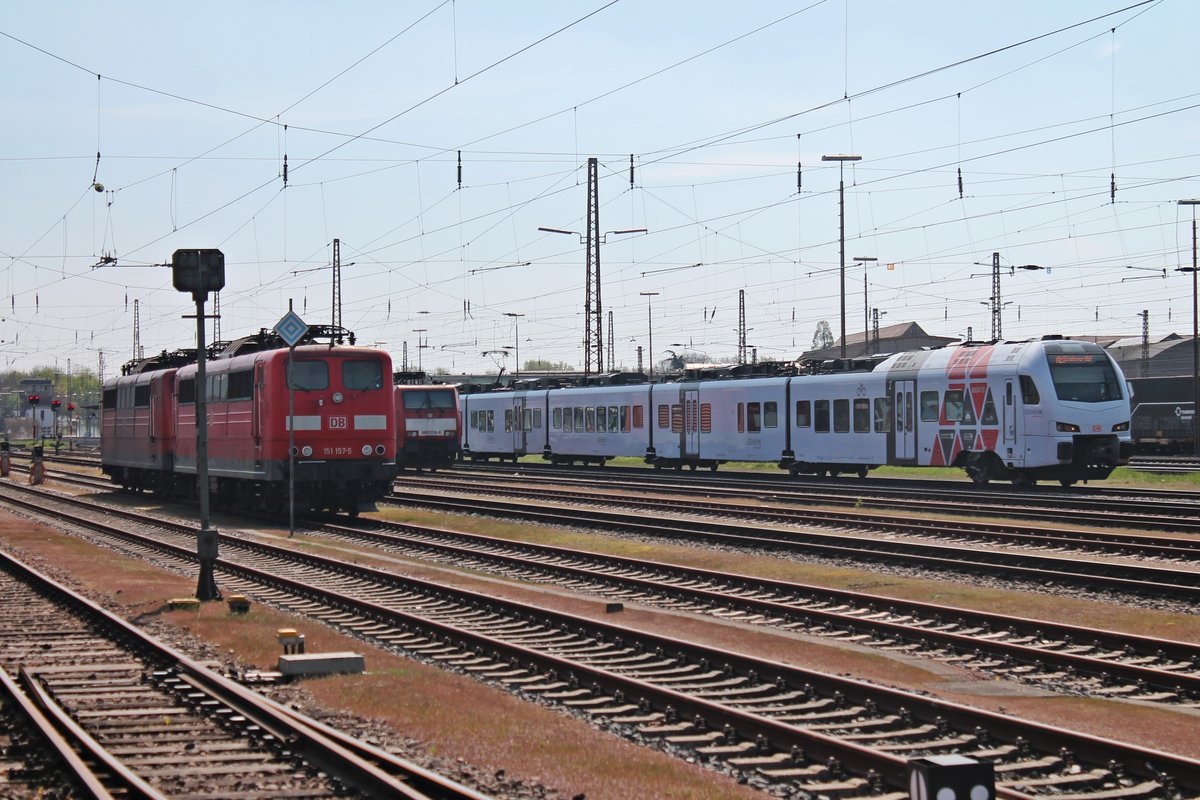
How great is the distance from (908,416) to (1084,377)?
4633 millimetres

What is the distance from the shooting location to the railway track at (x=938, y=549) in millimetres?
15492

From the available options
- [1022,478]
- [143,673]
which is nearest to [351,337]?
[1022,478]

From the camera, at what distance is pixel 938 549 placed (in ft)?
59.4

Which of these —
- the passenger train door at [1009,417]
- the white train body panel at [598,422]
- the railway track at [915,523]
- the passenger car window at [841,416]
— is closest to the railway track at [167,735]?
the railway track at [915,523]

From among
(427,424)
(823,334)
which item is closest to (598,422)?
(427,424)

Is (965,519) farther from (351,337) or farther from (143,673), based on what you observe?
(143,673)

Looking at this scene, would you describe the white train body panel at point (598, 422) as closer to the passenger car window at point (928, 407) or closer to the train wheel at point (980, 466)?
the passenger car window at point (928, 407)

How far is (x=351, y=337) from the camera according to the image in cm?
2783

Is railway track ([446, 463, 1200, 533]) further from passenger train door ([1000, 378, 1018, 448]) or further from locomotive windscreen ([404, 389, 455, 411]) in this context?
locomotive windscreen ([404, 389, 455, 411])

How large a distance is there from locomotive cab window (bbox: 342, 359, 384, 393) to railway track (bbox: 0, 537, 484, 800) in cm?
1431

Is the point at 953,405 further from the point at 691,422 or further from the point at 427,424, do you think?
the point at 427,424

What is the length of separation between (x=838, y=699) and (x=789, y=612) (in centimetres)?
424

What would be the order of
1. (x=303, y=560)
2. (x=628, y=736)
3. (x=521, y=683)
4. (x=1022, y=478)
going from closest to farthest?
(x=628, y=736) → (x=521, y=683) → (x=303, y=560) → (x=1022, y=478)

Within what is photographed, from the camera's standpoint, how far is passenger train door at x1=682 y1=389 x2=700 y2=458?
41.5 metres
